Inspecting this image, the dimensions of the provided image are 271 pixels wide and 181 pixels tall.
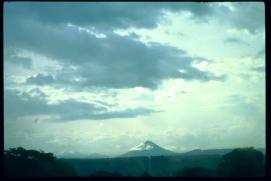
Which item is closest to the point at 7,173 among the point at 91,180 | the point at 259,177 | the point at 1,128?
the point at 1,128

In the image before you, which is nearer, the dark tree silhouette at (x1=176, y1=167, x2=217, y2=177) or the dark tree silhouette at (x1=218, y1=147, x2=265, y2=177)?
the dark tree silhouette at (x1=176, y1=167, x2=217, y2=177)

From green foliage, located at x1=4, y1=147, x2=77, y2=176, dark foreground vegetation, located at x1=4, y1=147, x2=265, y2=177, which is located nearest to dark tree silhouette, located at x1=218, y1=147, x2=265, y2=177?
dark foreground vegetation, located at x1=4, y1=147, x2=265, y2=177

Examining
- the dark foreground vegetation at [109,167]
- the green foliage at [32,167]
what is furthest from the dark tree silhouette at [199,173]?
the green foliage at [32,167]

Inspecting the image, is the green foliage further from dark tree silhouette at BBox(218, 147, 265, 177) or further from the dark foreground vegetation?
dark tree silhouette at BBox(218, 147, 265, 177)

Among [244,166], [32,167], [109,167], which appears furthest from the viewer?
[109,167]

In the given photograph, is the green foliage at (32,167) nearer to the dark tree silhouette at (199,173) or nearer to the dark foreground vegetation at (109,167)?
the dark foreground vegetation at (109,167)

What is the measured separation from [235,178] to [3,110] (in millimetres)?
2025

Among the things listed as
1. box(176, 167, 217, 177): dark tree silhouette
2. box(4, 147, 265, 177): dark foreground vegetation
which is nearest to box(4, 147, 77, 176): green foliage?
box(4, 147, 265, 177): dark foreground vegetation

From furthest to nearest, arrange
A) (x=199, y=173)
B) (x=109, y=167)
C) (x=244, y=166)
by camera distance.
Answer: (x=109, y=167) < (x=244, y=166) < (x=199, y=173)

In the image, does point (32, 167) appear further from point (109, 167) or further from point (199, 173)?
point (109, 167)

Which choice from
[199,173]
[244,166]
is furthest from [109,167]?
[199,173]

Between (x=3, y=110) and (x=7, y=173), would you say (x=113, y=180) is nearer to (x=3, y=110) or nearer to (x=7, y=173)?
(x=7, y=173)
